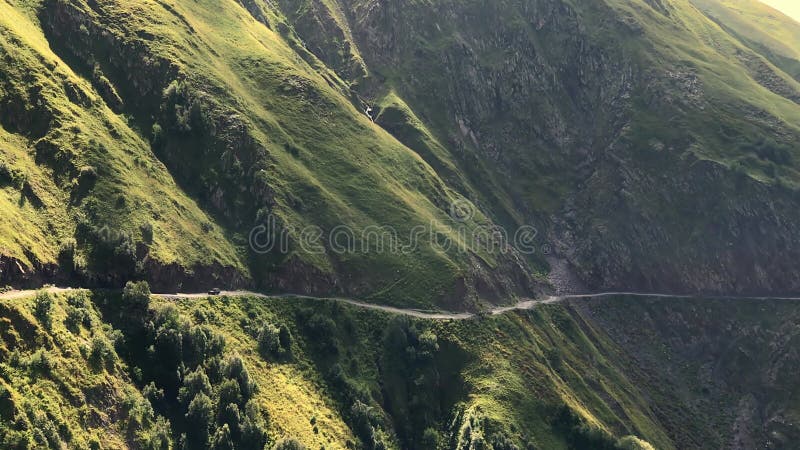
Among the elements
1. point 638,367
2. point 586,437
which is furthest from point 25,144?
point 638,367

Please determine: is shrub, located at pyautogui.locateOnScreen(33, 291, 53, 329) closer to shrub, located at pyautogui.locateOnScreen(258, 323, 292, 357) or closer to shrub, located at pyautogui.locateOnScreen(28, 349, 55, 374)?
shrub, located at pyautogui.locateOnScreen(28, 349, 55, 374)

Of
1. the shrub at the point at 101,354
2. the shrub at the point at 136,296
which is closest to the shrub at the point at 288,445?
the shrub at the point at 101,354

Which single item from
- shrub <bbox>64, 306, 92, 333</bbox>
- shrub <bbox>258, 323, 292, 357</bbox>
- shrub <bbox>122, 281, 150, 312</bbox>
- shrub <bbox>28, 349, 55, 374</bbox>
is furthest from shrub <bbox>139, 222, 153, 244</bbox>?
shrub <bbox>28, 349, 55, 374</bbox>

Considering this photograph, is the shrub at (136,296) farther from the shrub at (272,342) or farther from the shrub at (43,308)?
the shrub at (272,342)

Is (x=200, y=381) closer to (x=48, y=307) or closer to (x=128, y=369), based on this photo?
(x=128, y=369)

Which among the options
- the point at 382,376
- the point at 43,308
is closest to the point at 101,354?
the point at 43,308

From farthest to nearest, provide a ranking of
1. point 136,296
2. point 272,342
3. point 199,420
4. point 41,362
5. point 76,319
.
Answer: point 272,342 → point 136,296 → point 199,420 → point 76,319 → point 41,362

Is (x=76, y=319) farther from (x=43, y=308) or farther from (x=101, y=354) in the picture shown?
(x=101, y=354)

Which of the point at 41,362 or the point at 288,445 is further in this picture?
the point at 288,445
